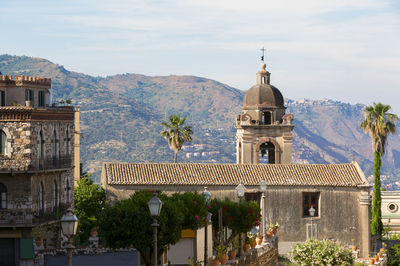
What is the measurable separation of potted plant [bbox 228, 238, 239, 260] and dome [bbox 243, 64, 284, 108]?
61.8 ft

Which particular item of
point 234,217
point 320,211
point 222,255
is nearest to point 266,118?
point 320,211

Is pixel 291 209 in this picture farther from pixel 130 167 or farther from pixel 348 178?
pixel 130 167

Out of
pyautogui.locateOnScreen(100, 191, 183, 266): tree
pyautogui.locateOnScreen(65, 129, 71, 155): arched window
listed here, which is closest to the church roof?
pyautogui.locateOnScreen(65, 129, 71, 155): arched window

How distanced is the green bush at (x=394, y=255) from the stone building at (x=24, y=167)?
22.8 metres

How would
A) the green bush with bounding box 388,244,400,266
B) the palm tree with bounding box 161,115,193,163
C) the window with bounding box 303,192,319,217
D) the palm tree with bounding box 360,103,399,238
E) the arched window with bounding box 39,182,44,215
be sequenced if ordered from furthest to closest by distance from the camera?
the palm tree with bounding box 161,115,193,163
the palm tree with bounding box 360,103,399,238
the green bush with bounding box 388,244,400,266
the window with bounding box 303,192,319,217
the arched window with bounding box 39,182,44,215

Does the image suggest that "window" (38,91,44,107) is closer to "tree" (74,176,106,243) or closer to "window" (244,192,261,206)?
"tree" (74,176,106,243)

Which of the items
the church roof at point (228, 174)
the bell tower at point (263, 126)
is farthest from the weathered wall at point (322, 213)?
the bell tower at point (263, 126)

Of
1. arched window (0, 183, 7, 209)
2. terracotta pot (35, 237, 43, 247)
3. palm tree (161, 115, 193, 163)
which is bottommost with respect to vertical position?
terracotta pot (35, 237, 43, 247)

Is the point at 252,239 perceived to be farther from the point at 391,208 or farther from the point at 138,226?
the point at 391,208

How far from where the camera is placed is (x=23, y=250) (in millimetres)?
42062

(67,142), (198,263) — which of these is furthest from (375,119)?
(198,263)

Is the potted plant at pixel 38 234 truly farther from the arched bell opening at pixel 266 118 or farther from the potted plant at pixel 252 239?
the arched bell opening at pixel 266 118

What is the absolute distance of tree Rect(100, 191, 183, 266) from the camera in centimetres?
3192

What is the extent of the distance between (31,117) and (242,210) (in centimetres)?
1194
